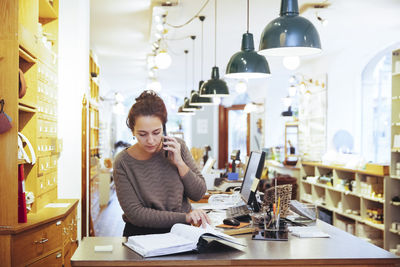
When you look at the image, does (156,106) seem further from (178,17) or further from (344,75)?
(344,75)

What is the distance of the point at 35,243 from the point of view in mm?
3234

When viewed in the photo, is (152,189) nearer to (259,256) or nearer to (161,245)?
(161,245)

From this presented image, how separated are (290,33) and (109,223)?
6.48m

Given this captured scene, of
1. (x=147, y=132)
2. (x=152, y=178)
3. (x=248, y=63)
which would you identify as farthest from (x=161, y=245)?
(x=248, y=63)

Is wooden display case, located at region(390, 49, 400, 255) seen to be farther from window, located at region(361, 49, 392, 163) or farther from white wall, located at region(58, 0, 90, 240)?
white wall, located at region(58, 0, 90, 240)

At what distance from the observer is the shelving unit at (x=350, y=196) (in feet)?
20.6

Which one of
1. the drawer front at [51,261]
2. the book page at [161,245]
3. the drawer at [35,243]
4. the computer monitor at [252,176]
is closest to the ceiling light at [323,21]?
the computer monitor at [252,176]

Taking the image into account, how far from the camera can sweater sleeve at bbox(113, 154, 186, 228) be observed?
2.34 metres

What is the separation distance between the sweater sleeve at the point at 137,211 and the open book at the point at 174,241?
0.13 m

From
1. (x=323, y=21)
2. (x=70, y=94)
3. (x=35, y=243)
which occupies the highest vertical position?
(x=323, y=21)

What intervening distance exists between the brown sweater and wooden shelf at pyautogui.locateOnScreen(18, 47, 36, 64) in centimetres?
141

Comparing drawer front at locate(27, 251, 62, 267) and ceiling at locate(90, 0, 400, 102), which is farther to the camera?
ceiling at locate(90, 0, 400, 102)

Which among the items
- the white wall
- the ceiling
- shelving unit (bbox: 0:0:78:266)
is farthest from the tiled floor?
the ceiling

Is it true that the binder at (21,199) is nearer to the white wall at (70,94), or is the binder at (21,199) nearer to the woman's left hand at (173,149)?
the woman's left hand at (173,149)
